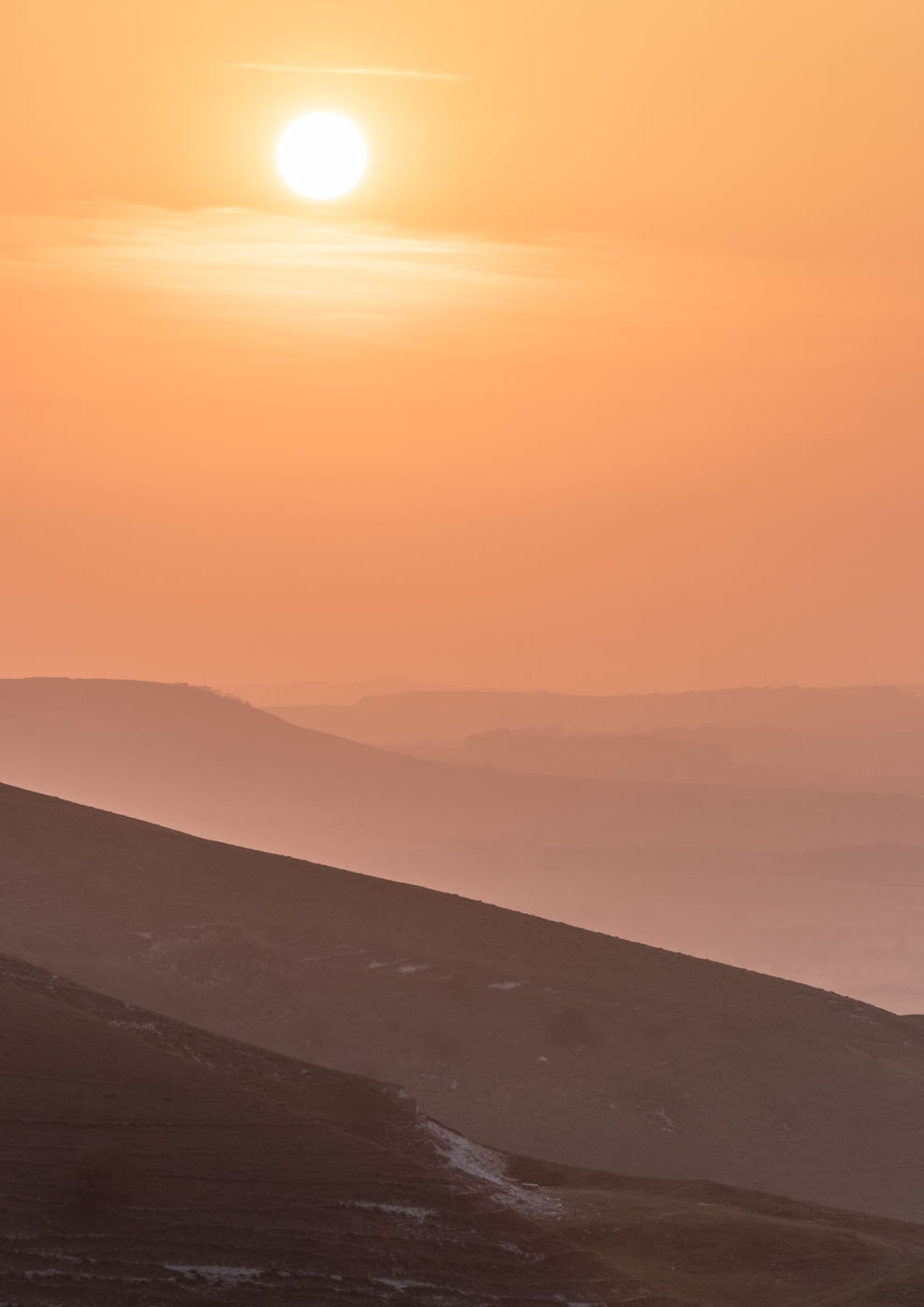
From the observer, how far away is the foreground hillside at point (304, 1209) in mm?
39000

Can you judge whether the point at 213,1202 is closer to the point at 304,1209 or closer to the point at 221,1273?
the point at 304,1209

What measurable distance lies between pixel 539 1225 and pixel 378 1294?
27.7 ft

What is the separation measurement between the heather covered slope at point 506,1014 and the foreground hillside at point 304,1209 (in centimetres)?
1643

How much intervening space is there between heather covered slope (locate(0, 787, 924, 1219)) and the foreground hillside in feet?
53.9

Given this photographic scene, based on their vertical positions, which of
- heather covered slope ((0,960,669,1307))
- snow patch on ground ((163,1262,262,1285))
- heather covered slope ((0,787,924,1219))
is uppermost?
heather covered slope ((0,787,924,1219))

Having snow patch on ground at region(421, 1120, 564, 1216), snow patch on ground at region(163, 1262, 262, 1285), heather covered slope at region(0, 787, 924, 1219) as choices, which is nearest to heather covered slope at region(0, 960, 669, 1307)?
snow patch on ground at region(163, 1262, 262, 1285)

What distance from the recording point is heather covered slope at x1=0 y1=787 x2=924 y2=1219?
76.9 m

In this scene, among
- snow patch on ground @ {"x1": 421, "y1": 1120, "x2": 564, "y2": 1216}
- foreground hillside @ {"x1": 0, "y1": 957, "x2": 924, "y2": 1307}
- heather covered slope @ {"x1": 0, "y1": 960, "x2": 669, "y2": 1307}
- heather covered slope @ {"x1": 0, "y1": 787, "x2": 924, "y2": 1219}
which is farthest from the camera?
heather covered slope @ {"x1": 0, "y1": 787, "x2": 924, "y2": 1219}

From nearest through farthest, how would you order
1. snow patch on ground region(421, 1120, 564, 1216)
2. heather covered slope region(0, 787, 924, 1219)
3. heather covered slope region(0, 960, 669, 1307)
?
heather covered slope region(0, 960, 669, 1307) → snow patch on ground region(421, 1120, 564, 1216) → heather covered slope region(0, 787, 924, 1219)

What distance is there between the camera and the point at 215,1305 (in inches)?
1469

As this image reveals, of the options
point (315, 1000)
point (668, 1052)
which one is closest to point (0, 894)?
point (315, 1000)

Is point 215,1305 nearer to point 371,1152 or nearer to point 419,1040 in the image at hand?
point 371,1152

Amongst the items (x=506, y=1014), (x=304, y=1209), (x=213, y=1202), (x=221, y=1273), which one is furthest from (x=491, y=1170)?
(x=506, y=1014)

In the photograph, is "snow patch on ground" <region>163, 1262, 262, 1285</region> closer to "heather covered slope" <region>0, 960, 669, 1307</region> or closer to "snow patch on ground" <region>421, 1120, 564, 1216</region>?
"heather covered slope" <region>0, 960, 669, 1307</region>
